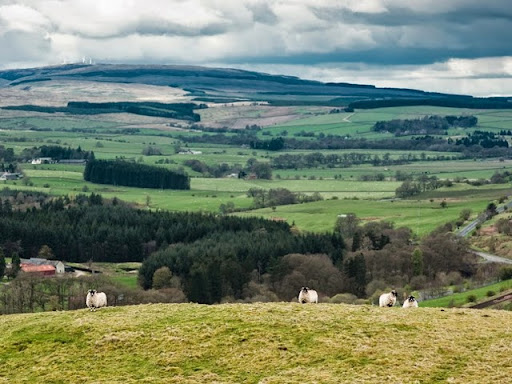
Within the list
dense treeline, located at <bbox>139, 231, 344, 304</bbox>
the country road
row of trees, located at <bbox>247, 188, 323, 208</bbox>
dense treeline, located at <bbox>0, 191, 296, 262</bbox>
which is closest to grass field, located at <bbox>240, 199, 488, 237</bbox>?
the country road

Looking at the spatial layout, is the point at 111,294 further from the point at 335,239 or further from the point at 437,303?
the point at 335,239

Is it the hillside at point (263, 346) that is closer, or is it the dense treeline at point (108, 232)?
the hillside at point (263, 346)

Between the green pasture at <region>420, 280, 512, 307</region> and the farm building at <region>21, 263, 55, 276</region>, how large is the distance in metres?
53.4

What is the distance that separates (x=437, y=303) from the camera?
84.6 m

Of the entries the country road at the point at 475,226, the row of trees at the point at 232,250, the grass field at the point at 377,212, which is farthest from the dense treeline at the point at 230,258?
the country road at the point at 475,226

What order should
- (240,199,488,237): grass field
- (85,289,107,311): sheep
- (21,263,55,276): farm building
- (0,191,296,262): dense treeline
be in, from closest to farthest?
(85,289,107,311): sheep, (21,263,55,276): farm building, (0,191,296,262): dense treeline, (240,199,488,237): grass field

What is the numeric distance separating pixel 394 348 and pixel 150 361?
8278 millimetres

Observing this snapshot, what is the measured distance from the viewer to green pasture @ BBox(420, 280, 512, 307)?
81.6 m

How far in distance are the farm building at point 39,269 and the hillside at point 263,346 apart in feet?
276

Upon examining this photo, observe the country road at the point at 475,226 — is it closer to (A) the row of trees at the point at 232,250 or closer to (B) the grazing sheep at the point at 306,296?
(A) the row of trees at the point at 232,250

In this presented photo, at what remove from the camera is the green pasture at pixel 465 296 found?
81625mm

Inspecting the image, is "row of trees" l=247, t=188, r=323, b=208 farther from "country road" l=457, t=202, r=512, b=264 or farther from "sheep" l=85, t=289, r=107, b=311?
"sheep" l=85, t=289, r=107, b=311

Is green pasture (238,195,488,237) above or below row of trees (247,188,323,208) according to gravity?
above

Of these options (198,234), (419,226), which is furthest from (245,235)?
(419,226)
